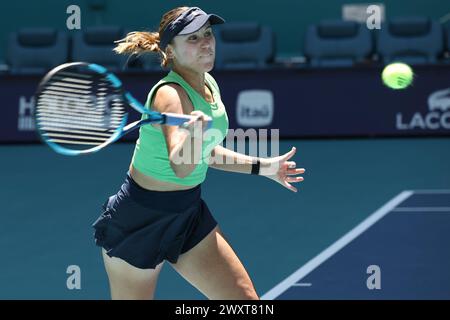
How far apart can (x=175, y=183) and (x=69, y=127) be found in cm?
45

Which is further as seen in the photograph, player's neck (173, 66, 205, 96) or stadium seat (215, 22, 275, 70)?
stadium seat (215, 22, 275, 70)

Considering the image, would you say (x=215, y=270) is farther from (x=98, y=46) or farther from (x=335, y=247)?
(x=98, y=46)

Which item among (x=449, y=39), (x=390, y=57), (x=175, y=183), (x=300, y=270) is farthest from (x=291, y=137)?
(x=175, y=183)

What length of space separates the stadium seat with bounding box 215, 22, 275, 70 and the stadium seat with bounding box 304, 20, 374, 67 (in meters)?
0.47

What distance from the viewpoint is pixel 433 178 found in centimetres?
812

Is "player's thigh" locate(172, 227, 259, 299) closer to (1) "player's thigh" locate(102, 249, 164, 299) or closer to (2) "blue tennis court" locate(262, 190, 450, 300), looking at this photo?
(1) "player's thigh" locate(102, 249, 164, 299)

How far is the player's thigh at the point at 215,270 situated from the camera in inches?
141

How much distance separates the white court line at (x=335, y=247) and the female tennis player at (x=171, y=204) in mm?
1635

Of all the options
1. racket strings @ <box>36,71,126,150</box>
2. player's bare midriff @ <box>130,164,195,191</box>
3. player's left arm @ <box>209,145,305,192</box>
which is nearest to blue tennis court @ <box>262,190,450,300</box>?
player's left arm @ <box>209,145,305,192</box>

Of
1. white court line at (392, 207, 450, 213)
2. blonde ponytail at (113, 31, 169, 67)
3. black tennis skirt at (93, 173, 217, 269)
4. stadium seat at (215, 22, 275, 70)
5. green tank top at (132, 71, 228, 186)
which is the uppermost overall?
stadium seat at (215, 22, 275, 70)

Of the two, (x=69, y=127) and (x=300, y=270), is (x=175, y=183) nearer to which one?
(x=69, y=127)

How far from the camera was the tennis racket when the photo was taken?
3143 millimetres
